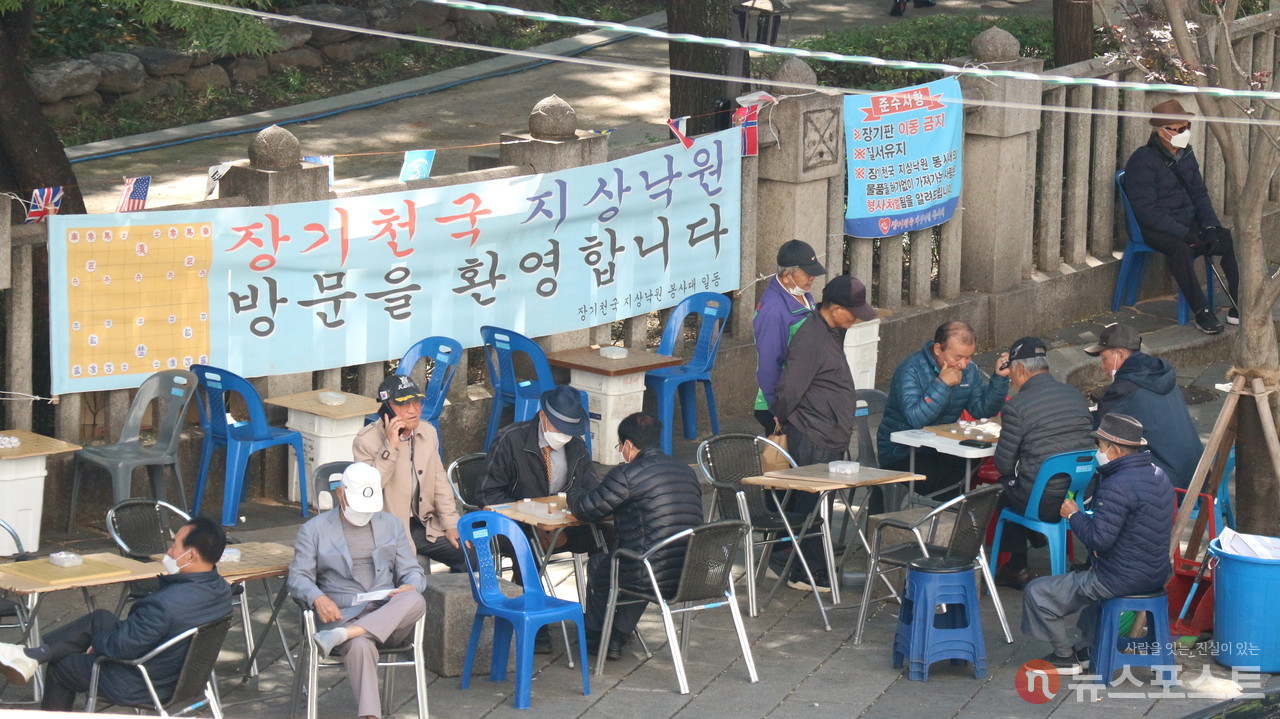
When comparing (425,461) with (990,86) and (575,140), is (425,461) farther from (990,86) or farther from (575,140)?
(990,86)

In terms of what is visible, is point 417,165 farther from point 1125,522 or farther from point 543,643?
point 1125,522

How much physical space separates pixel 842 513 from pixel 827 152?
10.4 ft

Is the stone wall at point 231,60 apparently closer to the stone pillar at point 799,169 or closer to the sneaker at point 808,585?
the stone pillar at point 799,169

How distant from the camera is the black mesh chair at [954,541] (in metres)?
8.54

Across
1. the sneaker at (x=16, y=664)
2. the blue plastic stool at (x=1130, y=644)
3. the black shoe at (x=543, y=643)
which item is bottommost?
→ the black shoe at (x=543, y=643)

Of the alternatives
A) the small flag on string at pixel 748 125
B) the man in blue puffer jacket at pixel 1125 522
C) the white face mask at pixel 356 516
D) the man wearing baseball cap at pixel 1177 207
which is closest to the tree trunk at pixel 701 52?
the small flag on string at pixel 748 125

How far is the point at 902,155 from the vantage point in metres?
13.1

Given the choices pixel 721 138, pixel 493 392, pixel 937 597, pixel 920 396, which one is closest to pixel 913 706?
pixel 937 597

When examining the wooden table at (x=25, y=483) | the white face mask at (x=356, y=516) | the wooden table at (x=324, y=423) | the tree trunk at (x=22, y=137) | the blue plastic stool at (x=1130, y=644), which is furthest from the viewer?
the tree trunk at (x=22, y=137)

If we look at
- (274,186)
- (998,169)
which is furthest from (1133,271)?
(274,186)

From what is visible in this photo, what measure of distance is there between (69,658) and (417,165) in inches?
181

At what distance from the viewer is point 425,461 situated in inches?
342

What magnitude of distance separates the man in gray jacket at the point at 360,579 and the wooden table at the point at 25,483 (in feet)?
8.05

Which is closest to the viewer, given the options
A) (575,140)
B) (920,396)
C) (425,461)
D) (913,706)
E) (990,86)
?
(913,706)
